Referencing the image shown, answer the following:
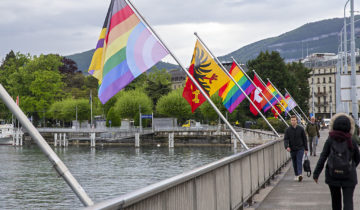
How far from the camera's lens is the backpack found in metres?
7.92

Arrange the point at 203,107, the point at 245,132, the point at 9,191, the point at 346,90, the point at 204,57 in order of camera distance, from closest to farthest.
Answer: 1. the point at 204,57
2. the point at 346,90
3. the point at 9,191
4. the point at 245,132
5. the point at 203,107

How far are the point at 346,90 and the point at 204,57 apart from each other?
20.5ft

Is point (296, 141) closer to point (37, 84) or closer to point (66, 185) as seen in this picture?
point (66, 185)

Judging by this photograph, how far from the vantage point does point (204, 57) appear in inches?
865

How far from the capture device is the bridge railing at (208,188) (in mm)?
5695

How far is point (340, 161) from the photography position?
7969mm

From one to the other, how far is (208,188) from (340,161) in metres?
1.83

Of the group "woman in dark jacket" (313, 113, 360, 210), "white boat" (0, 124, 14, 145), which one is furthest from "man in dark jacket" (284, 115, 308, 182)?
"white boat" (0, 124, 14, 145)

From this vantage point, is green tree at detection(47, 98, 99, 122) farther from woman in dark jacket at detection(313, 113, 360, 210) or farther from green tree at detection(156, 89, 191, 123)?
woman in dark jacket at detection(313, 113, 360, 210)

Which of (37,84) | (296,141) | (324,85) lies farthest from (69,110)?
(296,141)

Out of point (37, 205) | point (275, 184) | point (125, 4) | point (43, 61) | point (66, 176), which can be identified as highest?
point (43, 61)

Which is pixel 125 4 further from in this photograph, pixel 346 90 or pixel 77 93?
pixel 77 93

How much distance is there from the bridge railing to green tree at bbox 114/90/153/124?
9512 centimetres

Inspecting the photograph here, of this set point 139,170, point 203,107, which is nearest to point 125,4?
point 139,170
